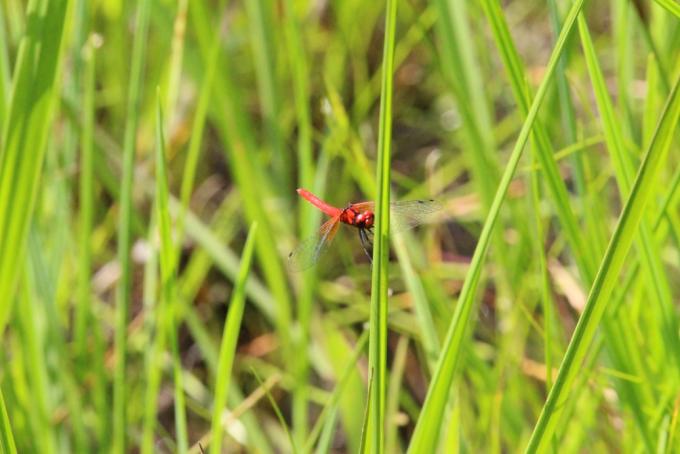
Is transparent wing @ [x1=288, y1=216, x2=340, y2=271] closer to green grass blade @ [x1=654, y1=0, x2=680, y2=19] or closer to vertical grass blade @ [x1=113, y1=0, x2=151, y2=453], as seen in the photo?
vertical grass blade @ [x1=113, y1=0, x2=151, y2=453]

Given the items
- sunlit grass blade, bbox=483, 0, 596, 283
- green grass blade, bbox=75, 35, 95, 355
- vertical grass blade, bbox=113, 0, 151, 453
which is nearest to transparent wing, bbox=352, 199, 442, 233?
sunlit grass blade, bbox=483, 0, 596, 283

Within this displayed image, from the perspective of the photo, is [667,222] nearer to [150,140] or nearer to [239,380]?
[239,380]

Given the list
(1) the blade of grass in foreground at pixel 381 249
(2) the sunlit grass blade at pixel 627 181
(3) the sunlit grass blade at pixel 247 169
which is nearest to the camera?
(1) the blade of grass in foreground at pixel 381 249

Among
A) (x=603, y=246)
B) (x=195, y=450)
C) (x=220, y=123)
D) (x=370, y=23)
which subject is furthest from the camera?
(x=370, y=23)

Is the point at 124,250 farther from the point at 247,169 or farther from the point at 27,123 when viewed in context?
the point at 247,169

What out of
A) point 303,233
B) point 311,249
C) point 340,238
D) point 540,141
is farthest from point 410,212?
point 340,238

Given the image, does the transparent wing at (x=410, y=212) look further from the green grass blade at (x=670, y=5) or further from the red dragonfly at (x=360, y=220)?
the green grass blade at (x=670, y=5)

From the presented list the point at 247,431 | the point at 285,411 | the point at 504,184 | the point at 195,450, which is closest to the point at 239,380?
the point at 285,411

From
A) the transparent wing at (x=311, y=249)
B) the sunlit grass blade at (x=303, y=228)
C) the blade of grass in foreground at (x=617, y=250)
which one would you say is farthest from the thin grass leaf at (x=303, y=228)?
the blade of grass in foreground at (x=617, y=250)
